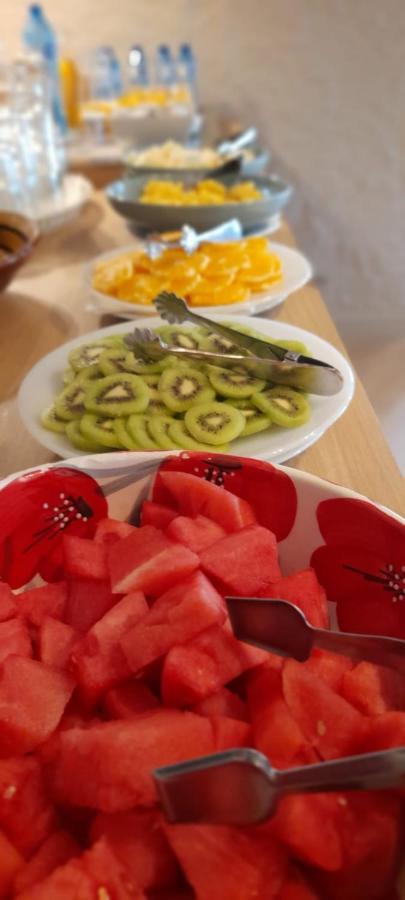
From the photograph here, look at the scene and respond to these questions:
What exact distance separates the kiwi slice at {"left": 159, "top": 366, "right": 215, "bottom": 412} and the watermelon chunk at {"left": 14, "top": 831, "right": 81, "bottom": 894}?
0.43 metres

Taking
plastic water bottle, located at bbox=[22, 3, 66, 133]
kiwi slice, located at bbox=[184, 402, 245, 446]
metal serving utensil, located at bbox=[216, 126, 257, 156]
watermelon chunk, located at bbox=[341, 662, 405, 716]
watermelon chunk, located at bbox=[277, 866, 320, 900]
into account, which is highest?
plastic water bottle, located at bbox=[22, 3, 66, 133]

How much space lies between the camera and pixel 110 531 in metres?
0.54

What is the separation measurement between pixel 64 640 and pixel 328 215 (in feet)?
8.98

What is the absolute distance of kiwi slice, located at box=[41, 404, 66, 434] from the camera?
704 millimetres

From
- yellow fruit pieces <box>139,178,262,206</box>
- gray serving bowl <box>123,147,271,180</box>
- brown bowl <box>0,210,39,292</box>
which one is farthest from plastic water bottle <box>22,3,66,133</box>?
brown bowl <box>0,210,39,292</box>

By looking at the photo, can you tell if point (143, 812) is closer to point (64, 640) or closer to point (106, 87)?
point (64, 640)

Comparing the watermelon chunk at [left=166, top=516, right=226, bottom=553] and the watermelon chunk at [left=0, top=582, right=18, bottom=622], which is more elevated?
the watermelon chunk at [left=166, top=516, right=226, bottom=553]

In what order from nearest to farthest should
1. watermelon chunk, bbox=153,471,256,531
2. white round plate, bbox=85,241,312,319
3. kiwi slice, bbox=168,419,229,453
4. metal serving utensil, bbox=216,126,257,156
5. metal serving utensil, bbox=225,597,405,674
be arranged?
metal serving utensil, bbox=225,597,405,674 < watermelon chunk, bbox=153,471,256,531 < kiwi slice, bbox=168,419,229,453 < white round plate, bbox=85,241,312,319 < metal serving utensil, bbox=216,126,257,156

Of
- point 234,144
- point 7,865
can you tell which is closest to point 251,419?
point 7,865

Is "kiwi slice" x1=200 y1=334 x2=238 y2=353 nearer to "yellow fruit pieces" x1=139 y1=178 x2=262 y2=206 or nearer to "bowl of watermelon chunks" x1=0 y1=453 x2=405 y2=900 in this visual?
"bowl of watermelon chunks" x1=0 y1=453 x2=405 y2=900

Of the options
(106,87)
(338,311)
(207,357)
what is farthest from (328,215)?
(207,357)

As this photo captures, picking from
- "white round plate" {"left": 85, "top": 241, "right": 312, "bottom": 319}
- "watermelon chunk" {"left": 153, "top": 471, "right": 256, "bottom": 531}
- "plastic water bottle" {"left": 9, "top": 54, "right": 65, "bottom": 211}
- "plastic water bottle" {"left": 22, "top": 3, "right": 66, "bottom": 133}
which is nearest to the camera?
"watermelon chunk" {"left": 153, "top": 471, "right": 256, "bottom": 531}

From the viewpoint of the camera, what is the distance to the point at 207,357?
2.50 feet

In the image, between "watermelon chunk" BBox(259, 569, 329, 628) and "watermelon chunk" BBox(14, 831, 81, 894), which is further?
"watermelon chunk" BBox(259, 569, 329, 628)
